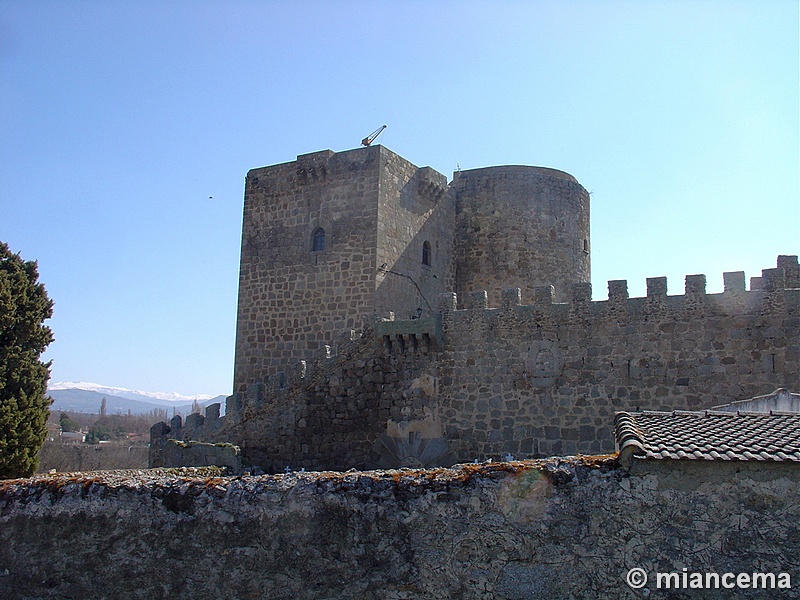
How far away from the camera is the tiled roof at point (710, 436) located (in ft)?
22.8

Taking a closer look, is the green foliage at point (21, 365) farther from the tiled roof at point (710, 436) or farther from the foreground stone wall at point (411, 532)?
the tiled roof at point (710, 436)

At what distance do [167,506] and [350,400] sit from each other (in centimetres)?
992

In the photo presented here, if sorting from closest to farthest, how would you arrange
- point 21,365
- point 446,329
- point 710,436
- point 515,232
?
1. point 710,436
2. point 21,365
3. point 446,329
4. point 515,232

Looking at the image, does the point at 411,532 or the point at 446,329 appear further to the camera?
the point at 446,329

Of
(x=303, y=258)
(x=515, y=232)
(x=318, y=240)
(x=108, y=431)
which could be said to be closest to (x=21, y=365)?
(x=303, y=258)

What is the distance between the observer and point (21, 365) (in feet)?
55.4

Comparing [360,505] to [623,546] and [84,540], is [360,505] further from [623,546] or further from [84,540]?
[84,540]

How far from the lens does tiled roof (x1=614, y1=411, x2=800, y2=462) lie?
6941 millimetres

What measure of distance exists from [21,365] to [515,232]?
13200 mm

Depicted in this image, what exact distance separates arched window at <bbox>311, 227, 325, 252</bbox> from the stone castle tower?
41mm

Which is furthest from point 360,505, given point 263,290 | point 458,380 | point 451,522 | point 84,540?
point 263,290

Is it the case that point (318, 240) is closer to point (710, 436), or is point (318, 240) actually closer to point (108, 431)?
point (710, 436)

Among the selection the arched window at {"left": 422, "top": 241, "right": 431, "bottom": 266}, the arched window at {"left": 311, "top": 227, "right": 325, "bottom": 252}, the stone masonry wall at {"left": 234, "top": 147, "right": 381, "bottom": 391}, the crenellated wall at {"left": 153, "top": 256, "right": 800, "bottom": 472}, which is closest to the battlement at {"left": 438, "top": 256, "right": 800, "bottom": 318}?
the crenellated wall at {"left": 153, "top": 256, "right": 800, "bottom": 472}

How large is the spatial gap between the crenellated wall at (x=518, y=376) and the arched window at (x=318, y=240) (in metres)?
3.32
